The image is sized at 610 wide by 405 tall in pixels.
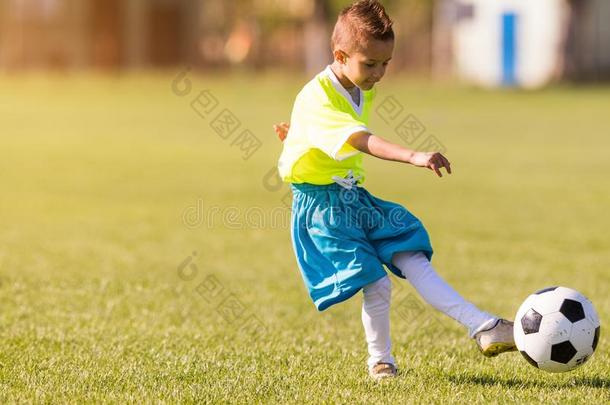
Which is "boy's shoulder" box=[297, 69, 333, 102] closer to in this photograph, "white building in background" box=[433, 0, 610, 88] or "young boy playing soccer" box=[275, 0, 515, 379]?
"young boy playing soccer" box=[275, 0, 515, 379]

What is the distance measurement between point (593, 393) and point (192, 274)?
4.23 metres

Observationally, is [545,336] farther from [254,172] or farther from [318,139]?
[254,172]

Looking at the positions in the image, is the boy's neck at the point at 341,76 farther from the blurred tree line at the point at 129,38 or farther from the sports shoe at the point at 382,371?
the blurred tree line at the point at 129,38

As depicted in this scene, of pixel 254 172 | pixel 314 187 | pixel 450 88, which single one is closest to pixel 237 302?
pixel 314 187

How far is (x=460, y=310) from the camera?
4.90m

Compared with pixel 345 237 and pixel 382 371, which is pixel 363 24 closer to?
pixel 345 237

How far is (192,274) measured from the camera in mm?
8438

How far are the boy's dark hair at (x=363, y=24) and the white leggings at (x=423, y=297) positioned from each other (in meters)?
1.05

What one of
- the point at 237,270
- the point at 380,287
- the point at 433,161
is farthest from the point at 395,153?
the point at 237,270

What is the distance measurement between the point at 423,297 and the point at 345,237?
1.54 feet

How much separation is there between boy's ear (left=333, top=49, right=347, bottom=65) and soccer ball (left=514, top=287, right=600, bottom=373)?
1.45m

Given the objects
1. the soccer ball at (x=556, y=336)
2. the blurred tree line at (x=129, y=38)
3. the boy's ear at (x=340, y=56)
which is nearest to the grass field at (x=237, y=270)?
the soccer ball at (x=556, y=336)

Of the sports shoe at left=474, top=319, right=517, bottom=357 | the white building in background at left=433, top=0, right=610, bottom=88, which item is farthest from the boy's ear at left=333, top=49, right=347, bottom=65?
the white building in background at left=433, top=0, right=610, bottom=88

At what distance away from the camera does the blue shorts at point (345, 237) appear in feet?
16.4
